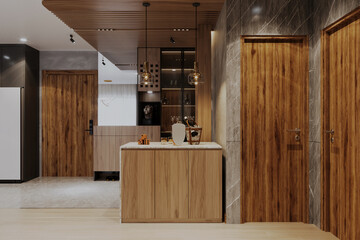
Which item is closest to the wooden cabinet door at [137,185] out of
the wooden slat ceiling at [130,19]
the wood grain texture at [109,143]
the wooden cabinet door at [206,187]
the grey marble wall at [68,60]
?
the wooden cabinet door at [206,187]

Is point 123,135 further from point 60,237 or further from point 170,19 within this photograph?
point 60,237

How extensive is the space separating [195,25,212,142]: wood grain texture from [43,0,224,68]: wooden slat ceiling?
217mm

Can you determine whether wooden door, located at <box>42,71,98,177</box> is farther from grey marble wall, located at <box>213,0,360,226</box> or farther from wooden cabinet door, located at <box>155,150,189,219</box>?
grey marble wall, located at <box>213,0,360,226</box>

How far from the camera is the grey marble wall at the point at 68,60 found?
7.23 metres

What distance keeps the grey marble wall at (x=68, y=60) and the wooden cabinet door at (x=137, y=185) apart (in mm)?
4134

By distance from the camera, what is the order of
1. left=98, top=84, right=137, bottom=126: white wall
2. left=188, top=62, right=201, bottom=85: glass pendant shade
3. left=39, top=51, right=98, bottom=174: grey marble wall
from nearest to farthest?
left=188, top=62, right=201, bottom=85: glass pendant shade < left=98, top=84, right=137, bottom=126: white wall < left=39, top=51, right=98, bottom=174: grey marble wall

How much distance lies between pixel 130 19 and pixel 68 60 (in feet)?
10.6

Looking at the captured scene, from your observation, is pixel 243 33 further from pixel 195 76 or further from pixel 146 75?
pixel 146 75

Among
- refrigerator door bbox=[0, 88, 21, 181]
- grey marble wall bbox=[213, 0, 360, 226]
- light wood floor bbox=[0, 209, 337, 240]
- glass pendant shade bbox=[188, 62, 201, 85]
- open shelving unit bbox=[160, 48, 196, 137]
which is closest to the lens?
light wood floor bbox=[0, 209, 337, 240]

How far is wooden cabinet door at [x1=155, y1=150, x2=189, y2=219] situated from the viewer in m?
3.71

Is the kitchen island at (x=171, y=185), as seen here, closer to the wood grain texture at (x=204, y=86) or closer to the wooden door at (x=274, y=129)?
the wooden door at (x=274, y=129)

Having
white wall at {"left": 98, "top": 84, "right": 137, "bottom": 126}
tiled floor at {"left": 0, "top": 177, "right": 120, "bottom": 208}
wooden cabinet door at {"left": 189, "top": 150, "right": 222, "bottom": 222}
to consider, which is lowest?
tiled floor at {"left": 0, "top": 177, "right": 120, "bottom": 208}

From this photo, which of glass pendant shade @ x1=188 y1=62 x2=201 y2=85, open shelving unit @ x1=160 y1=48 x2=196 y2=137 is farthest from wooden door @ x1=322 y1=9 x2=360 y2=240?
open shelving unit @ x1=160 y1=48 x2=196 y2=137

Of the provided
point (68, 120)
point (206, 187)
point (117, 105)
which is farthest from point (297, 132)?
point (68, 120)
